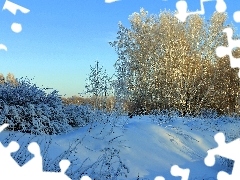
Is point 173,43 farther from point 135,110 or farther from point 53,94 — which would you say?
point 53,94

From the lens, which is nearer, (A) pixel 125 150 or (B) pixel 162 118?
(A) pixel 125 150

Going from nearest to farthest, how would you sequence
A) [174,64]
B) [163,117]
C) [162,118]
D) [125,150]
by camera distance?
[125,150] < [162,118] < [163,117] < [174,64]

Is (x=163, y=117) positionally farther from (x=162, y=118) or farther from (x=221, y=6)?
(x=221, y=6)

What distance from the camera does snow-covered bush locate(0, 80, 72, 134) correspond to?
8.45m

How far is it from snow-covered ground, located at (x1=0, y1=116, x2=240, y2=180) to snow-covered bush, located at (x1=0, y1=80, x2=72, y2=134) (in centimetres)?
46

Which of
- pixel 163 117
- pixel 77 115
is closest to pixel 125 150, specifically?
pixel 77 115

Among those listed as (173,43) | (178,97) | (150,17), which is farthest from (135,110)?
(150,17)

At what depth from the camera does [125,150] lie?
799 cm

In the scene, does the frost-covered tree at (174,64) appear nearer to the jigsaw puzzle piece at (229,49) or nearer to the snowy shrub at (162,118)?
the snowy shrub at (162,118)

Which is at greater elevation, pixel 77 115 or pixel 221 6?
pixel 221 6

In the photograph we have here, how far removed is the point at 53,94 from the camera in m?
9.95

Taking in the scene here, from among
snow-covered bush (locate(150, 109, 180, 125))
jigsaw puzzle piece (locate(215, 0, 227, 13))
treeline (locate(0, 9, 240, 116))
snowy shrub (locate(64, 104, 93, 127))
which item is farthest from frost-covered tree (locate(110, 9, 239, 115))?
jigsaw puzzle piece (locate(215, 0, 227, 13))

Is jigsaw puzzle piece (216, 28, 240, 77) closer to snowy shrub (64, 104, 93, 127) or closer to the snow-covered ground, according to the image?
the snow-covered ground

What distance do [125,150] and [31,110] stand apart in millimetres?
2204
